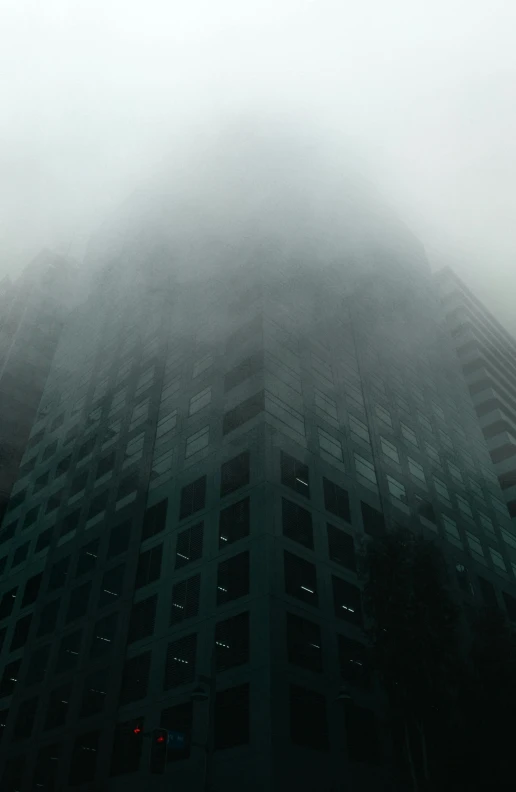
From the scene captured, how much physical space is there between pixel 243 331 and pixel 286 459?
1043 centimetres

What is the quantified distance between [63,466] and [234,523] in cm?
2139

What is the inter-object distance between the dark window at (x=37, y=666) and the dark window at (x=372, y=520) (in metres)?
18.7

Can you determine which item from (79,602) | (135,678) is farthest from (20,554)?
(135,678)

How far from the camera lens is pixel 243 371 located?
3362 cm

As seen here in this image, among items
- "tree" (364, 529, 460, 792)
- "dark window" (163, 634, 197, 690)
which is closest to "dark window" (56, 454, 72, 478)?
"dark window" (163, 634, 197, 690)

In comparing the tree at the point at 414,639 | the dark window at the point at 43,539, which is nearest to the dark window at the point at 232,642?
the tree at the point at 414,639

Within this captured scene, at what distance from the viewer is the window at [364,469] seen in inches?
1334

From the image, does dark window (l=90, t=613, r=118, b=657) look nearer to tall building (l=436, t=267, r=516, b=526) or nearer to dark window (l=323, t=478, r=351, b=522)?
dark window (l=323, t=478, r=351, b=522)

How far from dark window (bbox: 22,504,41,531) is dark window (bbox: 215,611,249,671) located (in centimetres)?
2311

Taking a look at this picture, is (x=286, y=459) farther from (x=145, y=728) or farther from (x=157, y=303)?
(x=157, y=303)

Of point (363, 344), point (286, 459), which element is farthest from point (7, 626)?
point (363, 344)

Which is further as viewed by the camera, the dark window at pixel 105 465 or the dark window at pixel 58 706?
the dark window at pixel 105 465

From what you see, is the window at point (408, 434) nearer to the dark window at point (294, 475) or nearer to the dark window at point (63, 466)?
the dark window at point (294, 475)

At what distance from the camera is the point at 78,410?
157 ft
